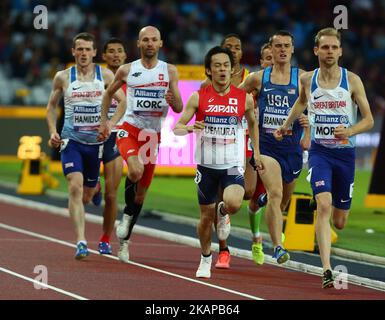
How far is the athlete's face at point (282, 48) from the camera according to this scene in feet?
A: 51.1

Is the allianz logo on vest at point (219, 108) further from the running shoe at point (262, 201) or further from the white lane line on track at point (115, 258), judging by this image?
the running shoe at point (262, 201)

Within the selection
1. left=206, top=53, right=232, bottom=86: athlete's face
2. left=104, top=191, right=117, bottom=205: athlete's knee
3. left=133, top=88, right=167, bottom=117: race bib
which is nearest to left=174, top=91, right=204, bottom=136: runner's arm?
left=206, top=53, right=232, bottom=86: athlete's face

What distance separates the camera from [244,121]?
53.2ft

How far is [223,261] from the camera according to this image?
15.5 metres

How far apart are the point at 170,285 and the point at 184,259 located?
2.69 m

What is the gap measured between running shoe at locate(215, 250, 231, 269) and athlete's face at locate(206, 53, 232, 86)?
219 cm

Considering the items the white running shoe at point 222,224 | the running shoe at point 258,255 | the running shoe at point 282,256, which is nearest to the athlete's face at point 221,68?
the white running shoe at point 222,224

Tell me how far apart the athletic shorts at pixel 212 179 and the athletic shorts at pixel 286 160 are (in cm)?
131

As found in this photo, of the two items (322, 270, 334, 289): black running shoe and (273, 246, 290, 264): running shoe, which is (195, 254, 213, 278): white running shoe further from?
(322, 270, 334, 289): black running shoe

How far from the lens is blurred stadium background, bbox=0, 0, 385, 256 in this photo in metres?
35.0

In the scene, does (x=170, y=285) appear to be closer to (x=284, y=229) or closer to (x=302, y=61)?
(x=284, y=229)

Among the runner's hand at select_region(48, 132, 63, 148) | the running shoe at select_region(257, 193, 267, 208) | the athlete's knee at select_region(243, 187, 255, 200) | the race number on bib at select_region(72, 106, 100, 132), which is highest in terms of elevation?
the race number on bib at select_region(72, 106, 100, 132)

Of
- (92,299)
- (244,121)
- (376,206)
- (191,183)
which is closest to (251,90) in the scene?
(244,121)

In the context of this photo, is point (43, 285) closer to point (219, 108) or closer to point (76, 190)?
point (76, 190)
